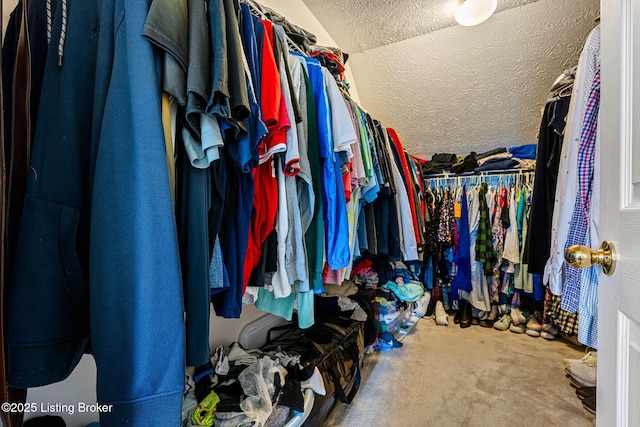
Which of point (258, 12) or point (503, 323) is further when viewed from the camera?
point (503, 323)

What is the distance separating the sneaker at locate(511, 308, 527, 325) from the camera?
95.8 inches

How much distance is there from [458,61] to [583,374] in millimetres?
2287

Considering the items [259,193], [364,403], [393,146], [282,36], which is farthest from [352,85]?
[364,403]

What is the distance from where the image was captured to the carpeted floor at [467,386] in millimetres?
1361

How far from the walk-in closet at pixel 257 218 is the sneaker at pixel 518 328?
1.13 feet

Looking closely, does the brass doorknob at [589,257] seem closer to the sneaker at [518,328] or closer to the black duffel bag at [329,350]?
the black duffel bag at [329,350]

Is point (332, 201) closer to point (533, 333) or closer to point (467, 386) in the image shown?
point (467, 386)

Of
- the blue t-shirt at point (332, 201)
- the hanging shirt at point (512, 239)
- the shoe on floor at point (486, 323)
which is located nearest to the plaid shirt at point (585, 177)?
the blue t-shirt at point (332, 201)

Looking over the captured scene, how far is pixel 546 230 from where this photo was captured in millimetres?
1344

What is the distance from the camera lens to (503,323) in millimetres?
2477

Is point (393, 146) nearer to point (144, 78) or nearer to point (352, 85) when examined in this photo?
point (352, 85)

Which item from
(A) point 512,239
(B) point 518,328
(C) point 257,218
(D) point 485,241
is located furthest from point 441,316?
(C) point 257,218

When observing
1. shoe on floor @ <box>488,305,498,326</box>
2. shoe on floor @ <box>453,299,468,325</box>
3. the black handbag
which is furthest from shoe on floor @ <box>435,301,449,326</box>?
the black handbag

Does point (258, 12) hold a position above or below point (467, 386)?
above
